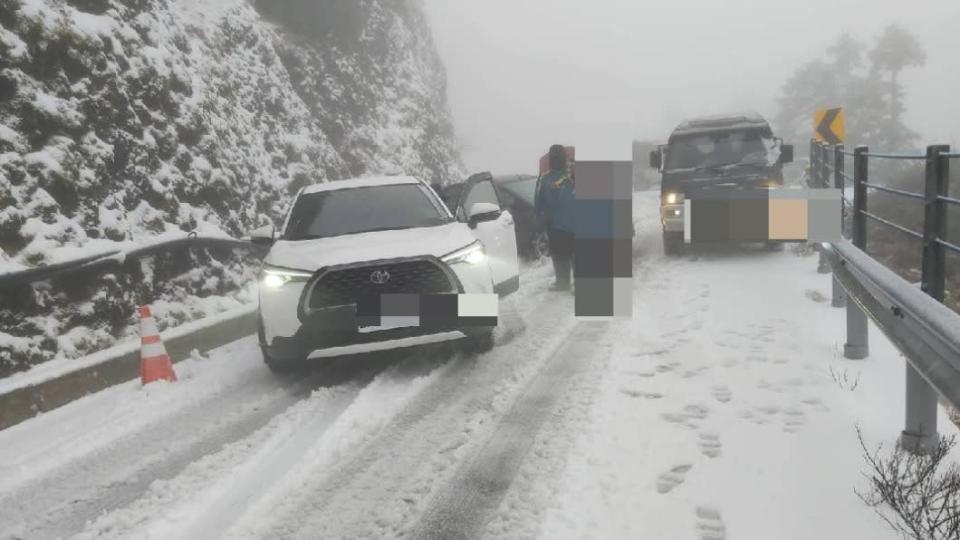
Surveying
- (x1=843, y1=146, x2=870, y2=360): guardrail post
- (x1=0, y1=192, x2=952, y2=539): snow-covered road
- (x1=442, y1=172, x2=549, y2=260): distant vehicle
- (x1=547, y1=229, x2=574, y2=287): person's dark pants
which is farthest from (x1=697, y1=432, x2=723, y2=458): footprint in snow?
(x1=442, y1=172, x2=549, y2=260): distant vehicle

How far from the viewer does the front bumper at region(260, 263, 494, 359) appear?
5242 mm

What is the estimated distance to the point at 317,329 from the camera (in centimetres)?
525

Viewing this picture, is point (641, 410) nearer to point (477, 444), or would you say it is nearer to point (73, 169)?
point (477, 444)

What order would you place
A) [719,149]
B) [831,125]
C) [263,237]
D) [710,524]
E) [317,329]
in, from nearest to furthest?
1. [710,524]
2. [317,329]
3. [263,237]
4. [831,125]
5. [719,149]

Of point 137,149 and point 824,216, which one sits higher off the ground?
point 137,149

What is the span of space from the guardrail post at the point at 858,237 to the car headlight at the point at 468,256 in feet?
9.42

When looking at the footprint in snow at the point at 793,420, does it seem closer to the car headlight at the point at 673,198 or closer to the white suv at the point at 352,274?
the white suv at the point at 352,274

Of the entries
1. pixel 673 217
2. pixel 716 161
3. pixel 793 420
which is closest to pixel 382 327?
pixel 793 420

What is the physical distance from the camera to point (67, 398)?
5656mm

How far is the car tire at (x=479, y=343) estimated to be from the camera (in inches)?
235

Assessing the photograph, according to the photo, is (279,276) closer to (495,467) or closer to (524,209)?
(495,467)

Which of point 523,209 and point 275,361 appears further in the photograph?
point 523,209

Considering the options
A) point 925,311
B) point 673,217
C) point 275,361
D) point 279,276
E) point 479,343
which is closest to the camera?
point 925,311

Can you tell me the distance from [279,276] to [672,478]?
3.46 m
